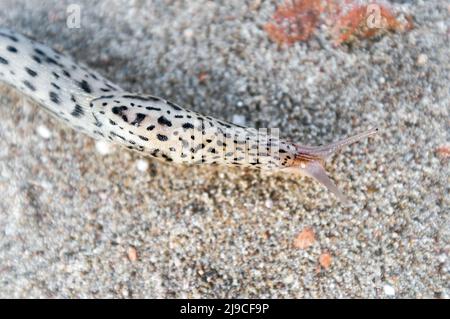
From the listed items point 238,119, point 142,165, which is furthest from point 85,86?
point 238,119

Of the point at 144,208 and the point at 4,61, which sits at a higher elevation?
the point at 4,61

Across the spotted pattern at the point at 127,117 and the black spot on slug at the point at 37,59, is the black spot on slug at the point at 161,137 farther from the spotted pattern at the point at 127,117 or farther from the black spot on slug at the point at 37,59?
the black spot on slug at the point at 37,59

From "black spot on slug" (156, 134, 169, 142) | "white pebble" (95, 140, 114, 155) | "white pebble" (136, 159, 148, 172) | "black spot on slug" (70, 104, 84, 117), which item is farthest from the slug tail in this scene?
"black spot on slug" (70, 104, 84, 117)

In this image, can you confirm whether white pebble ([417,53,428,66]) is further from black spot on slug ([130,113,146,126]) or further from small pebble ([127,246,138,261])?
small pebble ([127,246,138,261])
